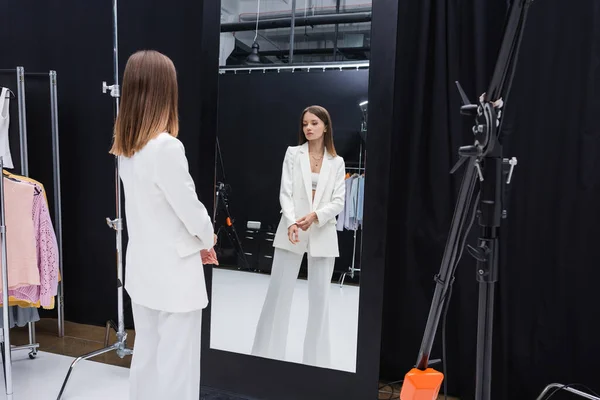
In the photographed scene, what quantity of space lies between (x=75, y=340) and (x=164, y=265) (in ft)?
6.01

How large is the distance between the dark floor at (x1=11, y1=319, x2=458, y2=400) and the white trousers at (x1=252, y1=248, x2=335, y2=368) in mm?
447

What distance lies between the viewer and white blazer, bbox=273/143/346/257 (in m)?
2.18

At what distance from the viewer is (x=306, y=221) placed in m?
2.23

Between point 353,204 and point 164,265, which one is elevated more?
point 353,204

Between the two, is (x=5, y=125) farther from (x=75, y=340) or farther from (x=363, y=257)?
(x=363, y=257)

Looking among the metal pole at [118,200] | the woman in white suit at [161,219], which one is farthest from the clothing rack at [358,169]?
the metal pole at [118,200]

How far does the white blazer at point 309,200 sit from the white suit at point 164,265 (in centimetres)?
59

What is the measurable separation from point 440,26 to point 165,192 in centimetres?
166

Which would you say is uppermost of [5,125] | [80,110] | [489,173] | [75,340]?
[80,110]

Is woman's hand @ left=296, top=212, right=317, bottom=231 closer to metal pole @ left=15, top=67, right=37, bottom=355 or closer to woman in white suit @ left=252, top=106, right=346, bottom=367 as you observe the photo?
woman in white suit @ left=252, top=106, right=346, bottom=367

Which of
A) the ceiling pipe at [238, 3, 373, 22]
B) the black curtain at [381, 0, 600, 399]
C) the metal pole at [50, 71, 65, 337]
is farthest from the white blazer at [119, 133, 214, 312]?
the metal pole at [50, 71, 65, 337]

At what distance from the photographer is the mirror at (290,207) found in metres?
2.16

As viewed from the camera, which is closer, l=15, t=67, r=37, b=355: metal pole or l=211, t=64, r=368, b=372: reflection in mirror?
l=211, t=64, r=368, b=372: reflection in mirror

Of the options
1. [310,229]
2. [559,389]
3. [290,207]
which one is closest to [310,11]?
[290,207]
